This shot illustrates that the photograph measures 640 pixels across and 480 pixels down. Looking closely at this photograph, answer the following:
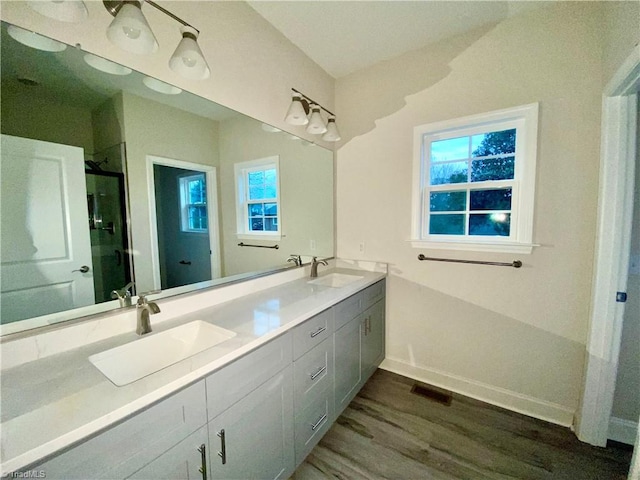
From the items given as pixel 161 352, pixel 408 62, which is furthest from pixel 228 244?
pixel 408 62

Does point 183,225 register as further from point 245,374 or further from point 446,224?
point 446,224

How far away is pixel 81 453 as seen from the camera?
629 millimetres

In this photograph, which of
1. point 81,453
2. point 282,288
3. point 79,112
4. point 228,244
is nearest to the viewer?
point 81,453

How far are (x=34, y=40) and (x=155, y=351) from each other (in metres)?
1.28

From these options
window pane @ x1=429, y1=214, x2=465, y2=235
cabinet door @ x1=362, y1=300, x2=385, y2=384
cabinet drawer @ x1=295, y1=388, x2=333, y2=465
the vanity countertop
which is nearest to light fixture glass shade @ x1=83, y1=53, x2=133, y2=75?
the vanity countertop

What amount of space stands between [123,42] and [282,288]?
1527 mm

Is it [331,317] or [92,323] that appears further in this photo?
[331,317]

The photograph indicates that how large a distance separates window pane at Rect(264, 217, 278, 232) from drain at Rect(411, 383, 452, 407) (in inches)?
68.2

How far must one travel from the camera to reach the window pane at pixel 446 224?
2.03 meters

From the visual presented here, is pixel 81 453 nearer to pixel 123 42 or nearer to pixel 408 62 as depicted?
pixel 123 42

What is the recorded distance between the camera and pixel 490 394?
1.94 metres

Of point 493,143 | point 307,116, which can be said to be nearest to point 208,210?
point 307,116

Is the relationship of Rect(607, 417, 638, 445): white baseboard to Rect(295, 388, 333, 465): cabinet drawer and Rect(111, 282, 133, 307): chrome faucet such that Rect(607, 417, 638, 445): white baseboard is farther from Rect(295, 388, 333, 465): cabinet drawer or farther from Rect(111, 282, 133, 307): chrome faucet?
Rect(111, 282, 133, 307): chrome faucet

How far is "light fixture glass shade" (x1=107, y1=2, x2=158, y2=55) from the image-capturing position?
38.5 inches
